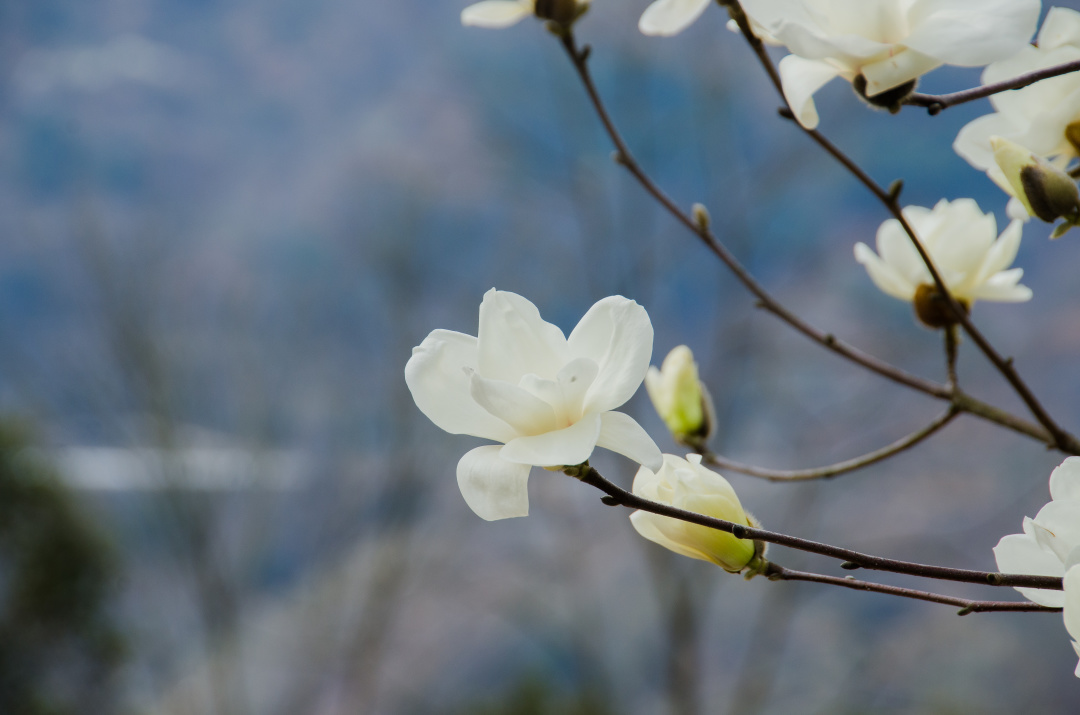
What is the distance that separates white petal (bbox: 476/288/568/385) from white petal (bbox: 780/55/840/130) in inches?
3.8

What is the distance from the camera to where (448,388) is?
21 centimetres

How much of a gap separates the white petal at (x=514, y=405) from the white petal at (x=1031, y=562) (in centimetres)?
13

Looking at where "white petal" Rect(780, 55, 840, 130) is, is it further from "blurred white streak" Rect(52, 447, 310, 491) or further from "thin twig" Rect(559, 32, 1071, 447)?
"blurred white streak" Rect(52, 447, 310, 491)

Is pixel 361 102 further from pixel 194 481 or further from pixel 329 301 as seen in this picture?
pixel 194 481

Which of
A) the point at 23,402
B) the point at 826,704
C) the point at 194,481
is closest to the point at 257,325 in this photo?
the point at 194,481

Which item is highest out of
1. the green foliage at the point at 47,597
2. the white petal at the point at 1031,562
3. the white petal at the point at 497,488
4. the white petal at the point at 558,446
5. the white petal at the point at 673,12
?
the white petal at the point at 673,12

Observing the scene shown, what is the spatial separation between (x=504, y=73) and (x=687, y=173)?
2.79 feet

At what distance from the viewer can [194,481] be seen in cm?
263

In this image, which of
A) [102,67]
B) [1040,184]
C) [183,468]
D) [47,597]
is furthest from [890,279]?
[102,67]

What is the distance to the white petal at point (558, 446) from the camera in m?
0.18

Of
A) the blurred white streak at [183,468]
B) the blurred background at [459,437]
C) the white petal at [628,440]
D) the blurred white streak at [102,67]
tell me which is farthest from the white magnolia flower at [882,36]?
the blurred white streak at [102,67]

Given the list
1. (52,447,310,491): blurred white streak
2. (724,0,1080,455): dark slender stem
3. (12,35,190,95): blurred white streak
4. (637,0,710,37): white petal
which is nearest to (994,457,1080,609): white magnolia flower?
(724,0,1080,455): dark slender stem

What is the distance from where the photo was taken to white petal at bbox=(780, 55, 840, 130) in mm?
226

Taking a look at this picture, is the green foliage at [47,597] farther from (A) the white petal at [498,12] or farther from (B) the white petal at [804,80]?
(B) the white petal at [804,80]
